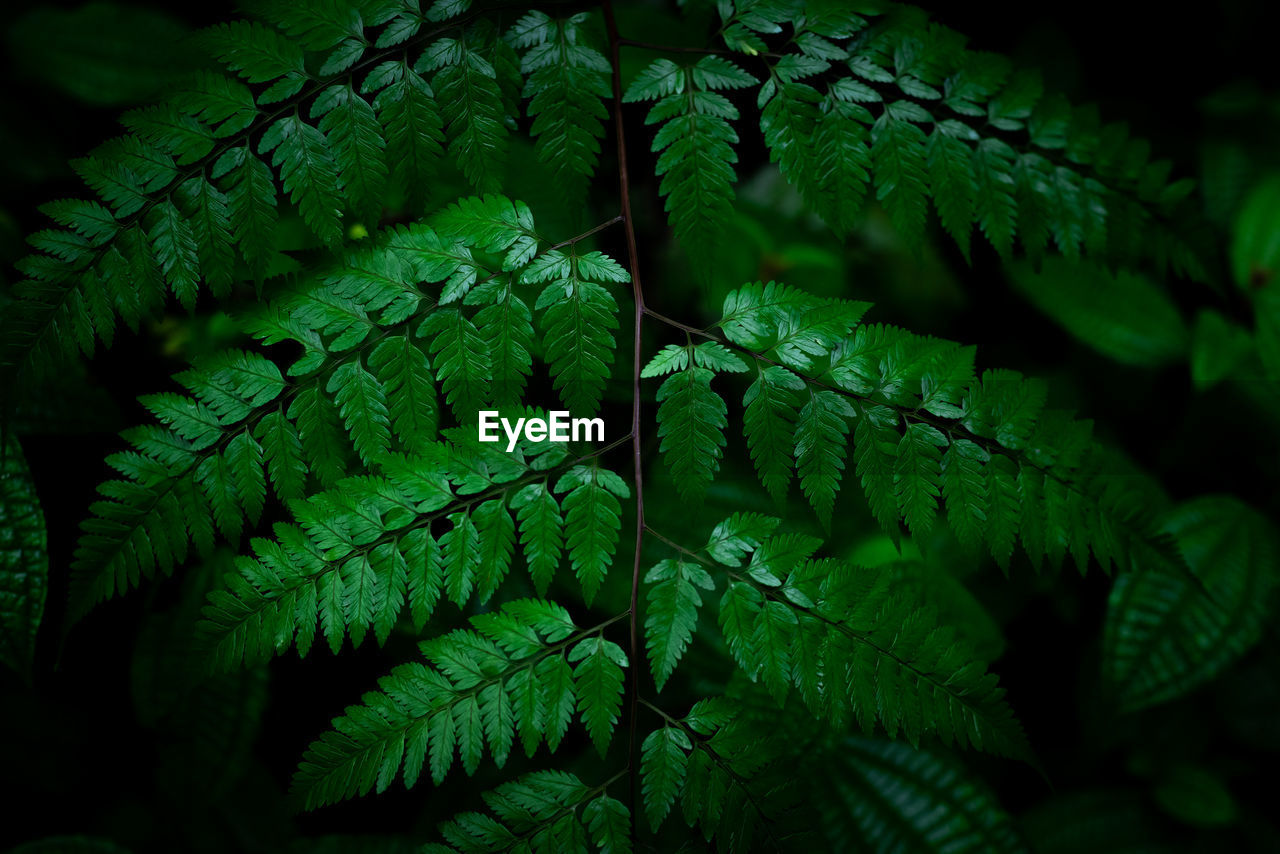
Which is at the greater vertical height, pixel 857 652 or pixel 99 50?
pixel 99 50

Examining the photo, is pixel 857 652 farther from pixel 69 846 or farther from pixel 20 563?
pixel 69 846

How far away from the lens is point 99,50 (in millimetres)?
1755

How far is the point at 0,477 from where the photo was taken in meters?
1.19

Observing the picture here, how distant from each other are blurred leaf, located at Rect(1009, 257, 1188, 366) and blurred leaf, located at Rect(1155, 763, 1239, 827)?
1100 mm

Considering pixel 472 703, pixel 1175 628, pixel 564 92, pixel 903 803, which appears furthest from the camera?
pixel 1175 628

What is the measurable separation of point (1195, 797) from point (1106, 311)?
1291 millimetres

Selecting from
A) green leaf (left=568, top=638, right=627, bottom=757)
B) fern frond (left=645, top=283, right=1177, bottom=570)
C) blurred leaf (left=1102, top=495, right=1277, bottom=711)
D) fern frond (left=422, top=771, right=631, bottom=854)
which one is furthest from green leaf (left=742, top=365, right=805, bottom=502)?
blurred leaf (left=1102, top=495, right=1277, bottom=711)

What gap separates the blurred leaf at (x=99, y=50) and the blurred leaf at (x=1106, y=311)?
2.25 meters

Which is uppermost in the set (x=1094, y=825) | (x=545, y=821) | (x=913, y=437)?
(x=913, y=437)

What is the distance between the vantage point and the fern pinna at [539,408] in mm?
1047

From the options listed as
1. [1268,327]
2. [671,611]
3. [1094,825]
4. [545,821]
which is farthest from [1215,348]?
[545,821]

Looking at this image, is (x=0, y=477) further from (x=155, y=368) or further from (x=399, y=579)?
(x=399, y=579)

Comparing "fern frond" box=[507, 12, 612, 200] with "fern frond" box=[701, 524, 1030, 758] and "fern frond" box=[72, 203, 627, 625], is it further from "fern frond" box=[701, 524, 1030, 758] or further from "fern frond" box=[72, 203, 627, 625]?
"fern frond" box=[701, 524, 1030, 758]

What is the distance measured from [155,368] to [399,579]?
1.01 m
